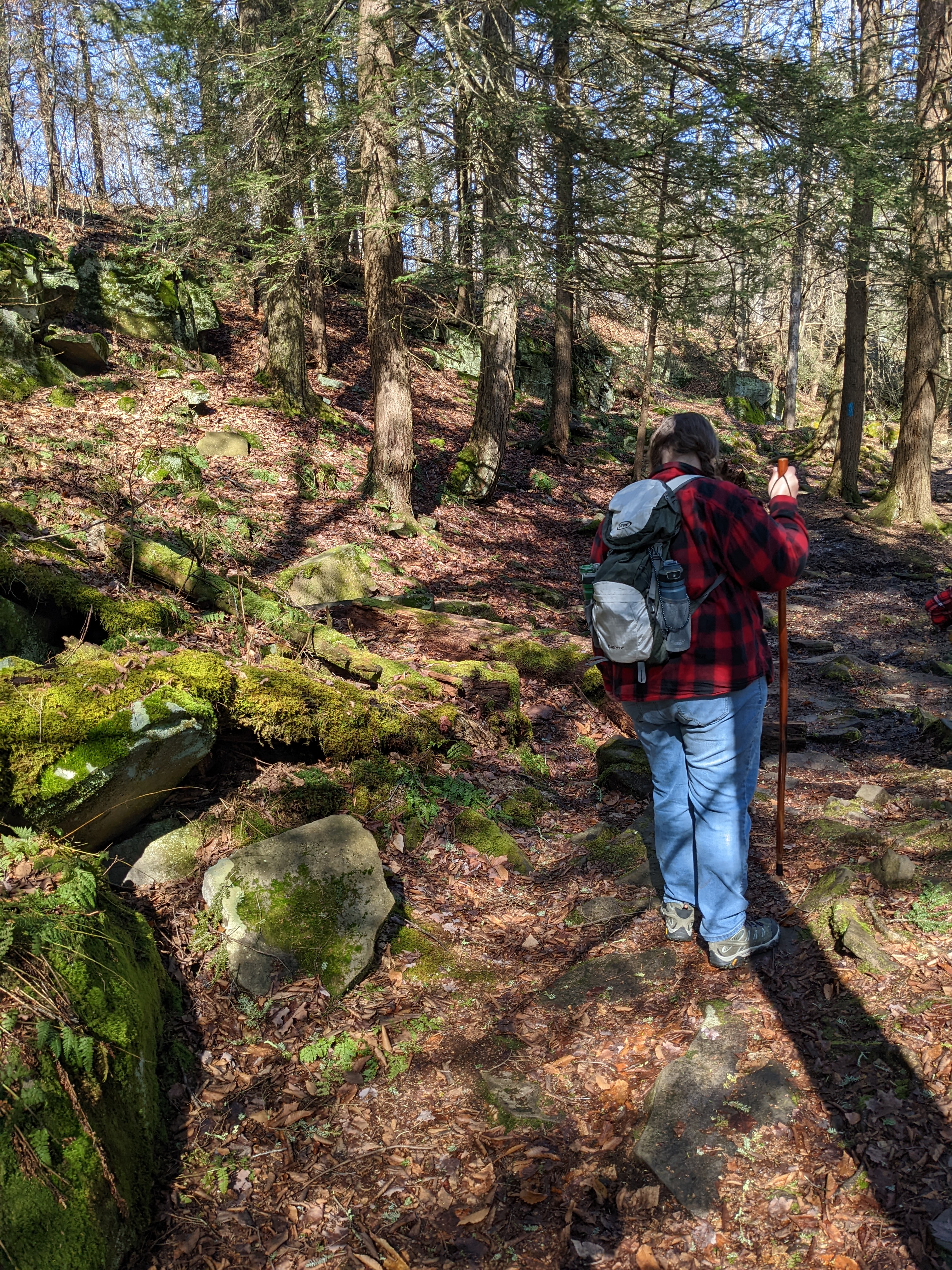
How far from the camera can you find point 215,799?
14.0ft

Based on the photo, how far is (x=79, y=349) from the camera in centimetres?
1151

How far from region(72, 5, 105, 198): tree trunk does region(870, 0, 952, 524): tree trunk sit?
12.7 metres

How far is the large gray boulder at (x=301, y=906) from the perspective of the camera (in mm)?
3549

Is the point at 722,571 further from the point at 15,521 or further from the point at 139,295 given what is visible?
the point at 139,295

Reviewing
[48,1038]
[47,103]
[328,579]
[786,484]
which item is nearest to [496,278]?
[328,579]

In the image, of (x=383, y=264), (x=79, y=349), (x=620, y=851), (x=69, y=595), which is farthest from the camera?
(x=79, y=349)

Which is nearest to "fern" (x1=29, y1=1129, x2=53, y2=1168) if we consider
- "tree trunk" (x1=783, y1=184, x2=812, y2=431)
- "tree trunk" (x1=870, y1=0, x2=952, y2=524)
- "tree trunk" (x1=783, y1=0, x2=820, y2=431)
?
"tree trunk" (x1=783, y1=0, x2=820, y2=431)

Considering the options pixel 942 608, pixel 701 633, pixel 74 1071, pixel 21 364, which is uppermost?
pixel 21 364

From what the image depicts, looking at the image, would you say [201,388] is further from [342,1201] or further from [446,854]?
[342,1201]

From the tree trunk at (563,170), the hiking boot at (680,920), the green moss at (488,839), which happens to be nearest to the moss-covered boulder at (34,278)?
the tree trunk at (563,170)

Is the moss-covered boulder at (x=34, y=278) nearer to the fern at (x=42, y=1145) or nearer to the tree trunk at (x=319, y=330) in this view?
the tree trunk at (x=319, y=330)

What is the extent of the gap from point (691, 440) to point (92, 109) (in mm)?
19465

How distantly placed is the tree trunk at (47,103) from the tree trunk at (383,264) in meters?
8.71

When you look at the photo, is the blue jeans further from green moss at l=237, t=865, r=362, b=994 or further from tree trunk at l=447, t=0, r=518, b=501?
tree trunk at l=447, t=0, r=518, b=501
